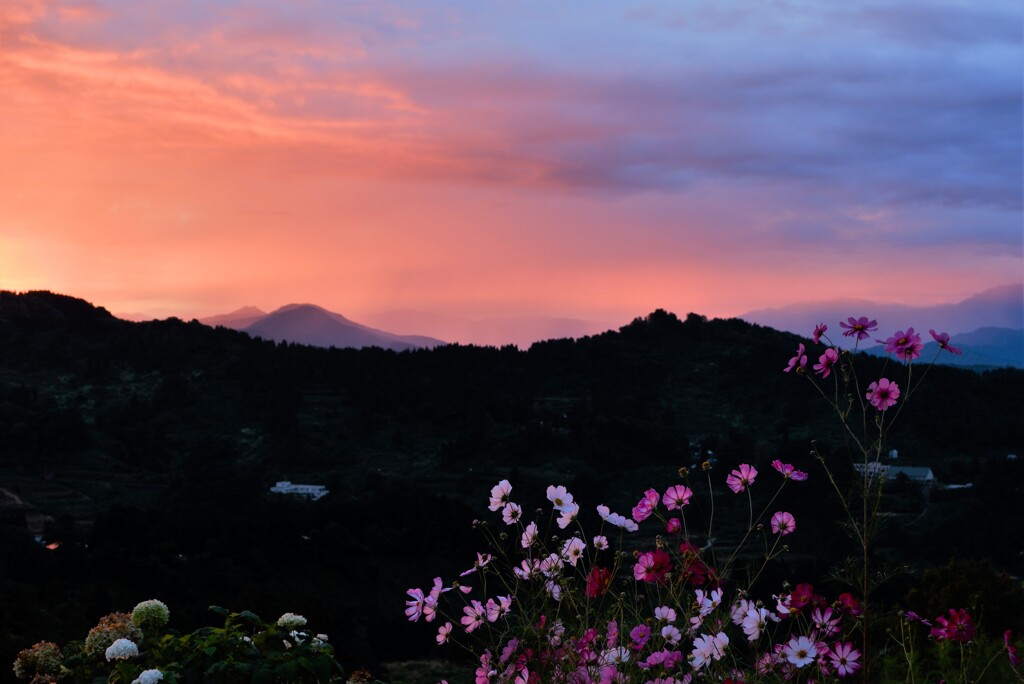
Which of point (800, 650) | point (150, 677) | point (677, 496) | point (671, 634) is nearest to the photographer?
point (800, 650)

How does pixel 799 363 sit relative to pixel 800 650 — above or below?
above

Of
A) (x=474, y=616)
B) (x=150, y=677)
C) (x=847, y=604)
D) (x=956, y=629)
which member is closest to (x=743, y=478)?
(x=847, y=604)

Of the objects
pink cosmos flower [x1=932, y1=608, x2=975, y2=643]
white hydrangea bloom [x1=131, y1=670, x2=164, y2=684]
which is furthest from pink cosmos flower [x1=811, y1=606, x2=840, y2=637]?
white hydrangea bloom [x1=131, y1=670, x2=164, y2=684]

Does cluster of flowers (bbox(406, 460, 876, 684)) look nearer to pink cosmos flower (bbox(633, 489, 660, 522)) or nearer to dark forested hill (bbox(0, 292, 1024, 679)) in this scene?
pink cosmos flower (bbox(633, 489, 660, 522))

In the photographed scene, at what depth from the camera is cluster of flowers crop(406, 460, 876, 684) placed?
14.2ft

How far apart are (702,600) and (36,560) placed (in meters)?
17.5

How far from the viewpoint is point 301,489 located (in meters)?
46.8

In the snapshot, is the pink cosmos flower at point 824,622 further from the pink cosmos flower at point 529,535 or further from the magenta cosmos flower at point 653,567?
the pink cosmos flower at point 529,535

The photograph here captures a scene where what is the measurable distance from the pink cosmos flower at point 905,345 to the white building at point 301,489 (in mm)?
40820

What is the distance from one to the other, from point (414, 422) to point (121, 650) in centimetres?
5028

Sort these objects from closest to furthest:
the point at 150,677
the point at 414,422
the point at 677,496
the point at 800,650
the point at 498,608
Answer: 1. the point at 800,650
2. the point at 677,496
3. the point at 498,608
4. the point at 150,677
5. the point at 414,422

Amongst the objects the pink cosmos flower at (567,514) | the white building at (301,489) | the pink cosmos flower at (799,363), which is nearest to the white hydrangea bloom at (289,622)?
the pink cosmos flower at (567,514)

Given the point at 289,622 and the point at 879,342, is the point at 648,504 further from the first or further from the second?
the point at 289,622

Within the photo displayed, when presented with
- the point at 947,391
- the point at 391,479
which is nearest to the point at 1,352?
the point at 391,479
